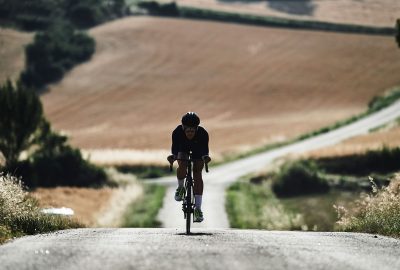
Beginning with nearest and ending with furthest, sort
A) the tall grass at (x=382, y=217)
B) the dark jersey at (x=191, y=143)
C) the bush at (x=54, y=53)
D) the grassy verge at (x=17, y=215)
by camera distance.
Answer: the grassy verge at (x=17, y=215), the dark jersey at (x=191, y=143), the tall grass at (x=382, y=217), the bush at (x=54, y=53)

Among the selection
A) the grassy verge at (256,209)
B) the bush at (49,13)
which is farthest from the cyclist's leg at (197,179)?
the bush at (49,13)

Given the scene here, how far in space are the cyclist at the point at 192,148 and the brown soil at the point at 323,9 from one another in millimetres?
98364

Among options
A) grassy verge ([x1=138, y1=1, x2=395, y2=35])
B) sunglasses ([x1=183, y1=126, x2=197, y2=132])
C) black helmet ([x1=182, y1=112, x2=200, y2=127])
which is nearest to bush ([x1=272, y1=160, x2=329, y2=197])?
sunglasses ([x1=183, y1=126, x2=197, y2=132])

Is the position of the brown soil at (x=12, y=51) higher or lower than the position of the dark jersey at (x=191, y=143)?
higher

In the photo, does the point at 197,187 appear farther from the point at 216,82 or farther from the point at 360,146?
the point at 216,82

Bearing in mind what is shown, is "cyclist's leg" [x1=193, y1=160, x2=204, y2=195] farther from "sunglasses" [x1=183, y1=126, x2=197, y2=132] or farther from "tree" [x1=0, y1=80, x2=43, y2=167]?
"tree" [x1=0, y1=80, x2=43, y2=167]

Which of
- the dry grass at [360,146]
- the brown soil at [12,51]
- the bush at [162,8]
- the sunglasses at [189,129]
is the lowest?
the sunglasses at [189,129]

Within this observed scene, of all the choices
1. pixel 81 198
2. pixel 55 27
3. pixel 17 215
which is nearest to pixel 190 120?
pixel 17 215

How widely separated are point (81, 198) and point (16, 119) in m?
9.66

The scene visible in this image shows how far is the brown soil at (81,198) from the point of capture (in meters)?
33.6

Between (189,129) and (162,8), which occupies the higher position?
(162,8)

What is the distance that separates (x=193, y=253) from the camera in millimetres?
10172

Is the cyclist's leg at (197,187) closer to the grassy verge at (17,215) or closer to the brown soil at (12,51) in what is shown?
the grassy verge at (17,215)

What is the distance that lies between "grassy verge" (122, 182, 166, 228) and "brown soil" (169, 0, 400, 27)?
72.6 metres
